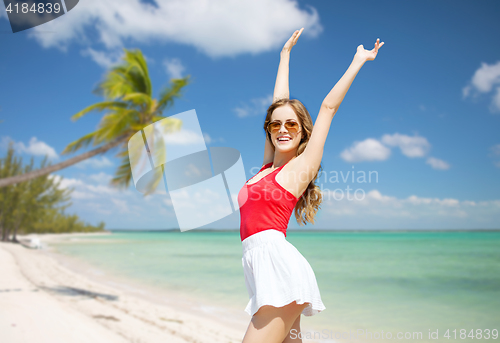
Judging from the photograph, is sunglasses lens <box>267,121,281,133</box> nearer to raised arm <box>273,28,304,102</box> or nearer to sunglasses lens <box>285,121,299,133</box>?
sunglasses lens <box>285,121,299,133</box>

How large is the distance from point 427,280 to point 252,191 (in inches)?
595

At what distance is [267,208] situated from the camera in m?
1.48

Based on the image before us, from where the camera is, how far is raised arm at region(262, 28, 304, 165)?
200cm

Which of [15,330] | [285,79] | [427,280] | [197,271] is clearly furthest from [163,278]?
[285,79]

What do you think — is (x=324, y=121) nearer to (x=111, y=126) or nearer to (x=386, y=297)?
(x=111, y=126)

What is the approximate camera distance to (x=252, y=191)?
1.54m

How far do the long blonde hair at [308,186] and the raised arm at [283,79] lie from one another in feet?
0.67

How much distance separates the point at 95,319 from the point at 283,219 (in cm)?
542

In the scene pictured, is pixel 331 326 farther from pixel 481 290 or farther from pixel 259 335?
pixel 481 290

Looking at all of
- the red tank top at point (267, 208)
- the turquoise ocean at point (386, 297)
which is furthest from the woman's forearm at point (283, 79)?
the turquoise ocean at point (386, 297)

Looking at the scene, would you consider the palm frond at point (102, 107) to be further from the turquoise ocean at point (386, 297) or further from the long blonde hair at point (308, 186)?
the long blonde hair at point (308, 186)

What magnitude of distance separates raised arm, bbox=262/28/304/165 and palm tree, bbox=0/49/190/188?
7.16 m

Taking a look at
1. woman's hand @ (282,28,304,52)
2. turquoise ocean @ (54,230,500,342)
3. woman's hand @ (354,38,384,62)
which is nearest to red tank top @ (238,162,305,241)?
woman's hand @ (354,38,384,62)
